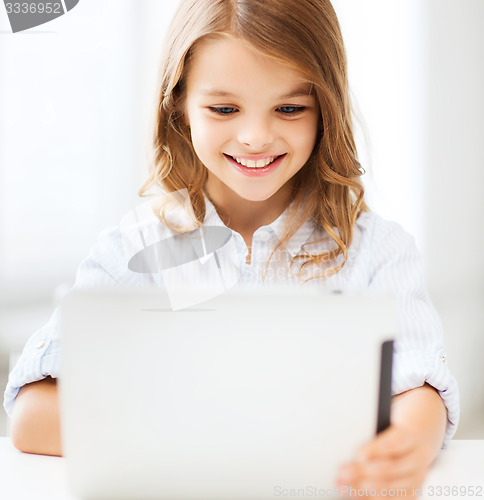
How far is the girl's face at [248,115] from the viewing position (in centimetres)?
71

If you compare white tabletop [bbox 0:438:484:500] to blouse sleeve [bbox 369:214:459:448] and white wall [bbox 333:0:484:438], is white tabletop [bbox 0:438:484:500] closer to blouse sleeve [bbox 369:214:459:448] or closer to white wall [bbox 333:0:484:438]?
blouse sleeve [bbox 369:214:459:448]

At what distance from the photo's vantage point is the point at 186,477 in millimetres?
437

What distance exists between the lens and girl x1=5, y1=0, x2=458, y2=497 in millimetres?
639

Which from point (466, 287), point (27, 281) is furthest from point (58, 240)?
point (466, 287)

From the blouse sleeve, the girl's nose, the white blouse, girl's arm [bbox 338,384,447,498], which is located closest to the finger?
girl's arm [bbox 338,384,447,498]

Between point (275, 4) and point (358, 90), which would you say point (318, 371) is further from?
point (358, 90)

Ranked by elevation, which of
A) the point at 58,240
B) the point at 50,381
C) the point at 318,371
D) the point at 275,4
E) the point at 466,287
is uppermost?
the point at 275,4

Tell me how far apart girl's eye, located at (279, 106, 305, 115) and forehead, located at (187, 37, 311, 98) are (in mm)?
23

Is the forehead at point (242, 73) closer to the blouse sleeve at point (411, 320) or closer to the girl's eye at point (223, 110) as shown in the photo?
the girl's eye at point (223, 110)

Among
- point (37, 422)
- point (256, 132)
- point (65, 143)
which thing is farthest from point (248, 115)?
point (65, 143)

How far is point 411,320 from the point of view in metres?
0.72

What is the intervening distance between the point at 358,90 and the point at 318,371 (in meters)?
1.44

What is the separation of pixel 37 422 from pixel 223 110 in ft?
1.35

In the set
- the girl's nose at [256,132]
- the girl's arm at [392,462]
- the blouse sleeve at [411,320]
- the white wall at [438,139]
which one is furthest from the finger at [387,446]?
the white wall at [438,139]
